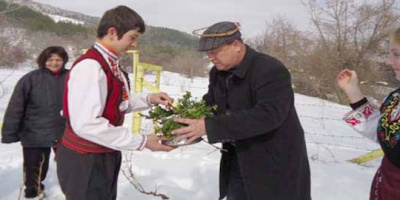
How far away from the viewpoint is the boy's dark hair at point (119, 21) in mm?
1982

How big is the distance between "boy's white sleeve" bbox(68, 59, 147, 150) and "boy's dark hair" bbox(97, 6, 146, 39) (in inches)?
9.0

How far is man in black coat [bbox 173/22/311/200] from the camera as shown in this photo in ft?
6.48

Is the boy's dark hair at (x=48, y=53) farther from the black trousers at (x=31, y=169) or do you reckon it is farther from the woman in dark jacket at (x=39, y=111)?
the black trousers at (x=31, y=169)

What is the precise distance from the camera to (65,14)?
229 ft

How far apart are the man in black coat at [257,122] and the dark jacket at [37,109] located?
2.57 metres

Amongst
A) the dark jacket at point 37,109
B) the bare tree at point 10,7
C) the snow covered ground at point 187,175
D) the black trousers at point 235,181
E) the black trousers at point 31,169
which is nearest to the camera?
the black trousers at point 235,181

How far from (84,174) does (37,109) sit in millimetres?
2441

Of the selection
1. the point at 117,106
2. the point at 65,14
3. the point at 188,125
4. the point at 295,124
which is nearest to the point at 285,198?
the point at 295,124

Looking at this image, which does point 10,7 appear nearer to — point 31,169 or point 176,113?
point 31,169

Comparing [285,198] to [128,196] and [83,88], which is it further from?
[128,196]

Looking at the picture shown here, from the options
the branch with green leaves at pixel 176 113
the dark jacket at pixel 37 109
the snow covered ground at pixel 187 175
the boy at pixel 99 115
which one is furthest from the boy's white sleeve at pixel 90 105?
the dark jacket at pixel 37 109

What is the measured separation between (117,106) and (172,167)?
306 centimetres

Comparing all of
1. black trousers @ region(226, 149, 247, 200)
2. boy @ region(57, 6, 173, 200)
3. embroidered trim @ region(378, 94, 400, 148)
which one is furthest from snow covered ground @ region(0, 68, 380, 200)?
embroidered trim @ region(378, 94, 400, 148)

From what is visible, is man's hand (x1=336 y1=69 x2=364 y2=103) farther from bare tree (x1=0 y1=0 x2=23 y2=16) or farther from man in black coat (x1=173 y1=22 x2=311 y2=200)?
bare tree (x1=0 y1=0 x2=23 y2=16)
